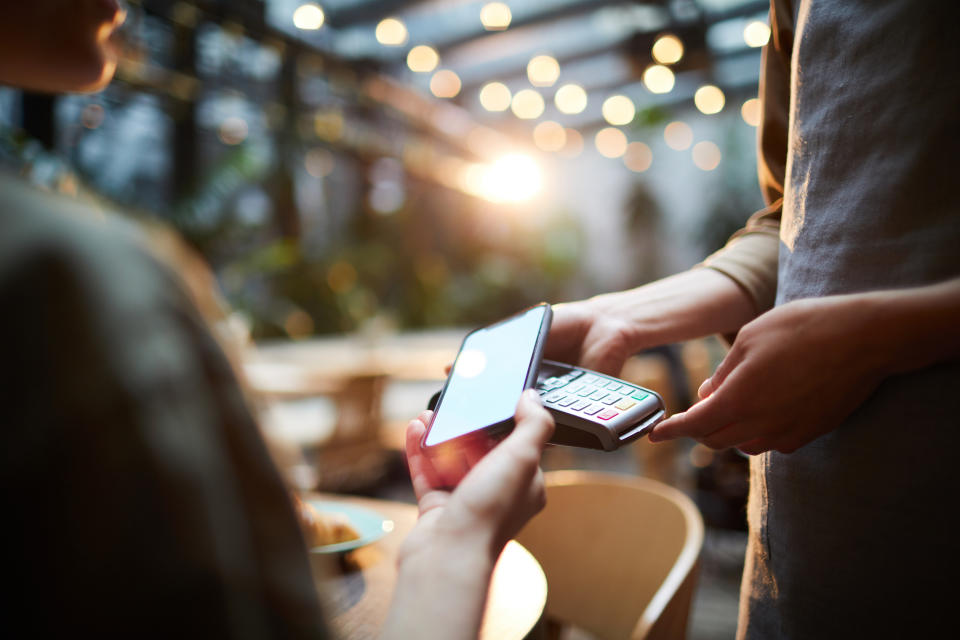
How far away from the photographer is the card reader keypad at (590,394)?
1.79 feet

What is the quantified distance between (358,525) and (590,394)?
0.46 m

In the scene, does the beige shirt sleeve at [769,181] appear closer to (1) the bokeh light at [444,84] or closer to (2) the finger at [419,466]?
(2) the finger at [419,466]

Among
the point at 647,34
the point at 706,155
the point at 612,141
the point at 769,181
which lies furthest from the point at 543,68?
the point at 769,181

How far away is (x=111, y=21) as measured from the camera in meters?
0.64

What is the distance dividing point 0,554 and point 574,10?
7289mm

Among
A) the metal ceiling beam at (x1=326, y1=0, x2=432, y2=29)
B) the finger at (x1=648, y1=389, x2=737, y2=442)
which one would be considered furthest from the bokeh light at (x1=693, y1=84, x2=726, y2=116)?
the finger at (x1=648, y1=389, x2=737, y2=442)

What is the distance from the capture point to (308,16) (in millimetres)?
4430

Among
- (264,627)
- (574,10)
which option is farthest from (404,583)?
(574,10)

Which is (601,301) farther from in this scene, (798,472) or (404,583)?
(404,583)

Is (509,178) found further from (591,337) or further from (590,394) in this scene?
(590,394)

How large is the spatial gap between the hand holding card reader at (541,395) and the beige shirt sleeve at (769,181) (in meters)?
0.21

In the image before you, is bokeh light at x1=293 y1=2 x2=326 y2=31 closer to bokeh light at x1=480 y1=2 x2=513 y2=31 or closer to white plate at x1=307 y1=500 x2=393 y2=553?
bokeh light at x1=480 y1=2 x2=513 y2=31

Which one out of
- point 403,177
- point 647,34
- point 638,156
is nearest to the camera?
point 647,34

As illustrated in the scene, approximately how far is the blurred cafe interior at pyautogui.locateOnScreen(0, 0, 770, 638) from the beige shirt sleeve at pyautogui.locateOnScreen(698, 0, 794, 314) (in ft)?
1.76
